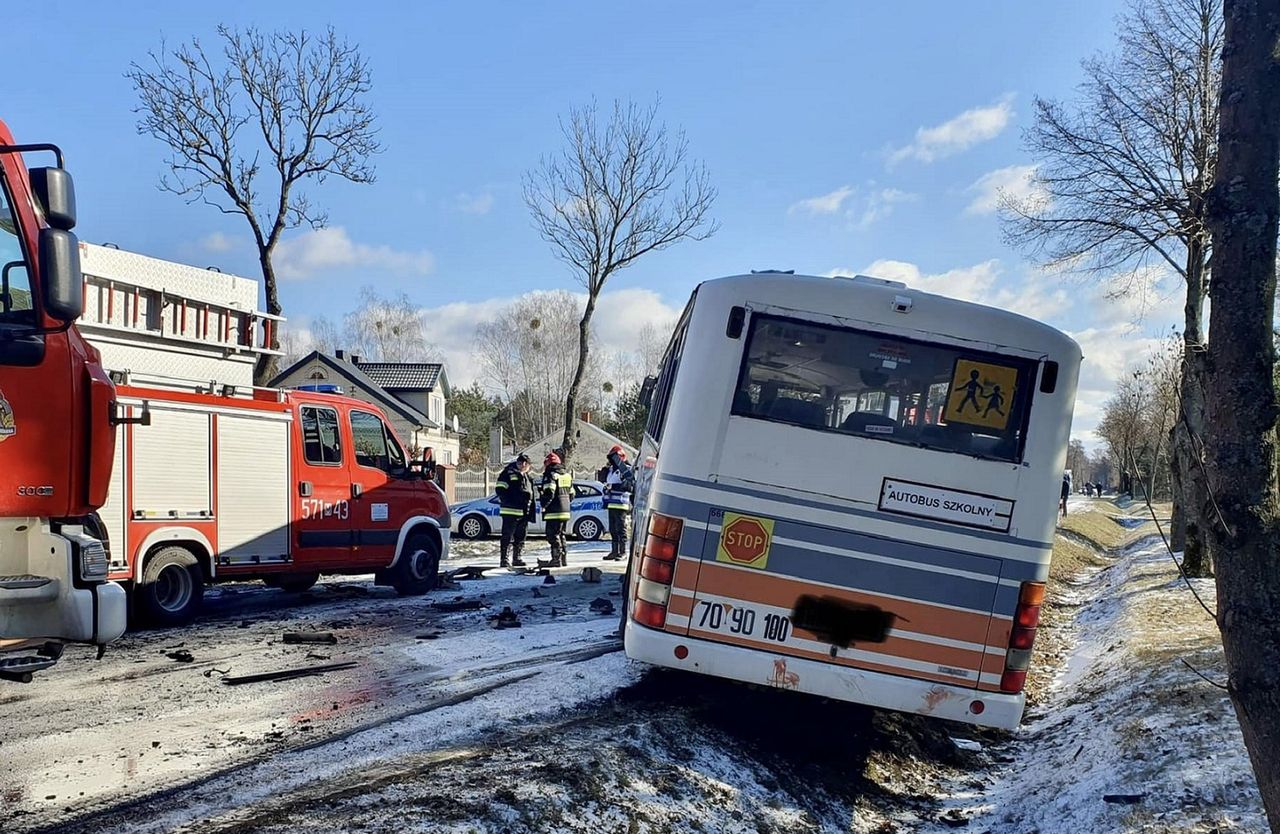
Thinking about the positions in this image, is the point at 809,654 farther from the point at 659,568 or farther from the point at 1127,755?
the point at 1127,755

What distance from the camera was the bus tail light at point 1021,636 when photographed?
580 cm

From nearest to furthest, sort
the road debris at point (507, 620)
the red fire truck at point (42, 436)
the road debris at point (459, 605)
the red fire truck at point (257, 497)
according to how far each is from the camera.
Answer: the red fire truck at point (42, 436)
the red fire truck at point (257, 497)
the road debris at point (507, 620)
the road debris at point (459, 605)

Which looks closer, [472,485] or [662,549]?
[662,549]

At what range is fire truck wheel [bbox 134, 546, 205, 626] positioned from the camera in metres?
9.88

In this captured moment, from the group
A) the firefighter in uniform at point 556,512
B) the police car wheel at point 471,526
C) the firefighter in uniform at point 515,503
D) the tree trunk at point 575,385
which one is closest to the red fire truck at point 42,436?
the firefighter in uniform at point 515,503

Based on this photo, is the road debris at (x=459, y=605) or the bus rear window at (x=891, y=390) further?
the road debris at (x=459, y=605)

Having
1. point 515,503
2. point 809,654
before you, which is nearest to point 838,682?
point 809,654

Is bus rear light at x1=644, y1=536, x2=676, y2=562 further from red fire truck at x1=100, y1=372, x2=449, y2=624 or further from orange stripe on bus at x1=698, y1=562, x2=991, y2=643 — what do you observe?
red fire truck at x1=100, y1=372, x2=449, y2=624

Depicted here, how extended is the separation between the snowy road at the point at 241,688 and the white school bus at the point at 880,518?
1.99 metres

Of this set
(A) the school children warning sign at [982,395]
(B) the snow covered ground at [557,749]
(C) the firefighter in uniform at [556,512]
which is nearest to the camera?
(B) the snow covered ground at [557,749]

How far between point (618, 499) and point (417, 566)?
267 inches

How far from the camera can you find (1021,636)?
5840mm

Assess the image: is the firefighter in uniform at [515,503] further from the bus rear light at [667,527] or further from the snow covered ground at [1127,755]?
the bus rear light at [667,527]

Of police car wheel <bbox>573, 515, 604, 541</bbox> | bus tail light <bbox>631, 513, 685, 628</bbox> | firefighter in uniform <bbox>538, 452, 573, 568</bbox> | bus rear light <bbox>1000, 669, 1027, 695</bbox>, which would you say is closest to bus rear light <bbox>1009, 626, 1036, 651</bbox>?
bus rear light <bbox>1000, 669, 1027, 695</bbox>
